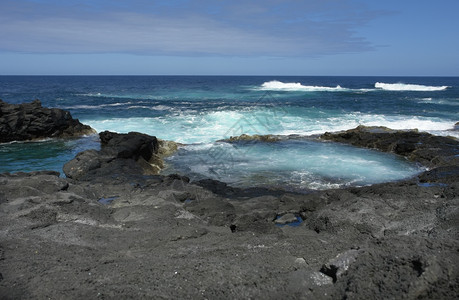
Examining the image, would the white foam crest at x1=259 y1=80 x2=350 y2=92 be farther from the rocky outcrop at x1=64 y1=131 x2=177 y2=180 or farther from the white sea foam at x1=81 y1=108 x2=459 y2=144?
A: the rocky outcrop at x1=64 y1=131 x2=177 y2=180

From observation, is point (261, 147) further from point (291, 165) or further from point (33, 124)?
point (33, 124)

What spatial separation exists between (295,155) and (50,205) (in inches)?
454

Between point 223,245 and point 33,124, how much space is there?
19960mm

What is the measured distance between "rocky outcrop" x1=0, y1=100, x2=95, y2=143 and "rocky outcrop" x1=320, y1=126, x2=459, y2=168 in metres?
15.2

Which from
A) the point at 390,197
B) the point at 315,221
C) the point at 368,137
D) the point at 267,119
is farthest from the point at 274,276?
the point at 267,119

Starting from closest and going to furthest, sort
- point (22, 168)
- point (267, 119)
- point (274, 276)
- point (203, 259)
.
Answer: point (274, 276), point (203, 259), point (22, 168), point (267, 119)

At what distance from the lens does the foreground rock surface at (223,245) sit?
3639 millimetres

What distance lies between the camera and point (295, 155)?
1689 cm

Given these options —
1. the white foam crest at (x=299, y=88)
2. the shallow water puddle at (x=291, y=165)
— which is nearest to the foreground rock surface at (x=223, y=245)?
the shallow water puddle at (x=291, y=165)

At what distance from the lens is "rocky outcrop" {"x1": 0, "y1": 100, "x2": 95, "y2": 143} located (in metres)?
20.9

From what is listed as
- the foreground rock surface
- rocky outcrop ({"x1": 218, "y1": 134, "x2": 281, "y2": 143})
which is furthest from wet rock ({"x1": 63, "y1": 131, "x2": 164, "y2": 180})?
rocky outcrop ({"x1": 218, "y1": 134, "x2": 281, "y2": 143})

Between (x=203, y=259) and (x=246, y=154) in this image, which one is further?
(x=246, y=154)

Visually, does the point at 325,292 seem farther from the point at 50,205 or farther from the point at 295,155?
the point at 295,155

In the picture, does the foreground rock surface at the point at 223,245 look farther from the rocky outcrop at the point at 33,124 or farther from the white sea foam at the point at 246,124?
the white sea foam at the point at 246,124
